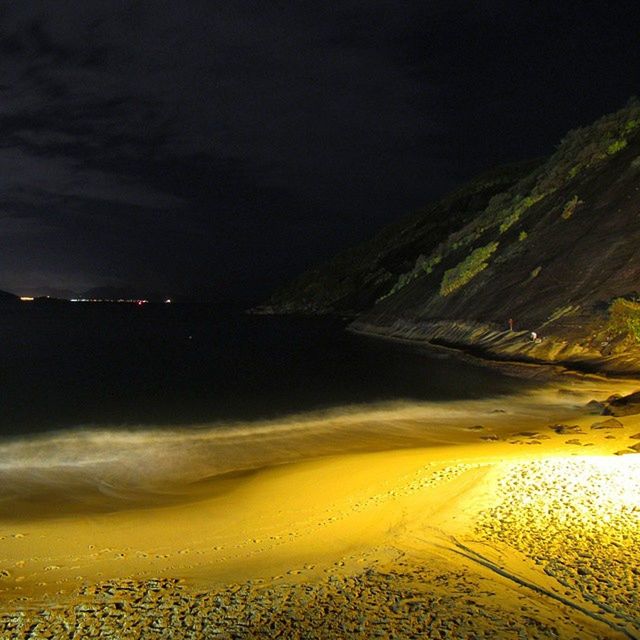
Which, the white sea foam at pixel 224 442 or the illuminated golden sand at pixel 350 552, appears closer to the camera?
the illuminated golden sand at pixel 350 552

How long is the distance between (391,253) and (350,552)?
10387 centimetres

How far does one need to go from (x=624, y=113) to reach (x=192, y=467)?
46073 millimetres

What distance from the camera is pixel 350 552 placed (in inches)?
314

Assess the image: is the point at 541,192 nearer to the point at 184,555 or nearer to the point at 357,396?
the point at 357,396

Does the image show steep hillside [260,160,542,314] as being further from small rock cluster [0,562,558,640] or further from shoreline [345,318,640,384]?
small rock cluster [0,562,558,640]

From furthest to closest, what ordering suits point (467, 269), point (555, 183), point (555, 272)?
point (555, 183) → point (467, 269) → point (555, 272)

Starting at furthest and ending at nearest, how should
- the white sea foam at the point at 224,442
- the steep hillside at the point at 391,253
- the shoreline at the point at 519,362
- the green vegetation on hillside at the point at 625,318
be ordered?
1. the steep hillside at the point at 391,253
2. the green vegetation on hillside at the point at 625,318
3. the shoreline at the point at 519,362
4. the white sea foam at the point at 224,442

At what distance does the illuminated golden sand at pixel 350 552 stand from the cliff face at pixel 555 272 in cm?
1511

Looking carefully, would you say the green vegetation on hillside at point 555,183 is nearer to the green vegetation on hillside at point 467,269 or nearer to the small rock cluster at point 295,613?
the green vegetation on hillside at point 467,269

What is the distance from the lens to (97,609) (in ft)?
21.0

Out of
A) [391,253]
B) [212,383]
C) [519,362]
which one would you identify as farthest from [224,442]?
[391,253]

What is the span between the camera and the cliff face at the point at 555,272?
27688mm

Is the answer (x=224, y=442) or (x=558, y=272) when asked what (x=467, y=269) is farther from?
(x=224, y=442)

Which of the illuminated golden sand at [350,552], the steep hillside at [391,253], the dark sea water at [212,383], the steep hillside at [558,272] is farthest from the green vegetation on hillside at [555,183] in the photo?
the illuminated golden sand at [350,552]
